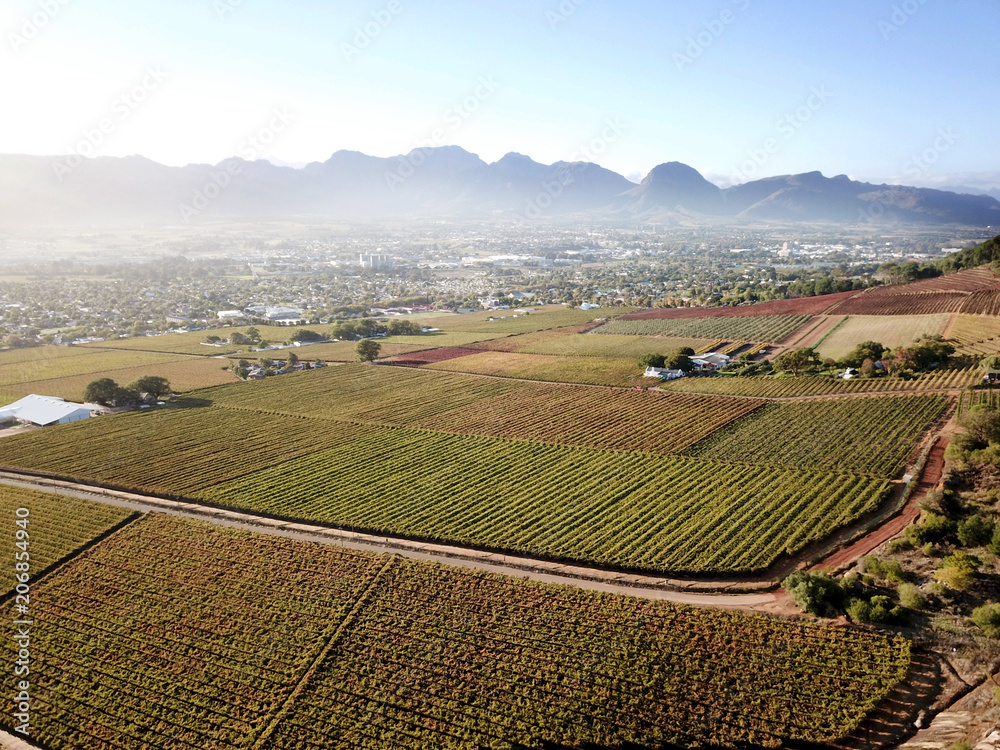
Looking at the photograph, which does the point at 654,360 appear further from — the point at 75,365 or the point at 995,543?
the point at 75,365

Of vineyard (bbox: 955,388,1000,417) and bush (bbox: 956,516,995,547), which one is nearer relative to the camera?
bush (bbox: 956,516,995,547)

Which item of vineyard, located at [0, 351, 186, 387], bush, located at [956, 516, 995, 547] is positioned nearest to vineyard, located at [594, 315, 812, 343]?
bush, located at [956, 516, 995, 547]

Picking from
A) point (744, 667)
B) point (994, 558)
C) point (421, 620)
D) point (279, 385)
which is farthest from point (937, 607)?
point (279, 385)

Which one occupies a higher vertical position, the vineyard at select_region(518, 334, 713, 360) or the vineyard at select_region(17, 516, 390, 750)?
the vineyard at select_region(518, 334, 713, 360)

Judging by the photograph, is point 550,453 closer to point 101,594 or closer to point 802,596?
point 802,596

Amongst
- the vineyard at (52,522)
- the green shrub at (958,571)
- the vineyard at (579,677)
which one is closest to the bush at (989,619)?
the green shrub at (958,571)

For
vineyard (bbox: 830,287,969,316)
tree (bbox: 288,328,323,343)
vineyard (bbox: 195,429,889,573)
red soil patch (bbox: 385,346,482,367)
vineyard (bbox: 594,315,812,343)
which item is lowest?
vineyard (bbox: 195,429,889,573)

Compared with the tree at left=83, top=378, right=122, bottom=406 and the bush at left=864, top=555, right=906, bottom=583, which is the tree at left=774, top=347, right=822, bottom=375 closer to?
the bush at left=864, top=555, right=906, bottom=583

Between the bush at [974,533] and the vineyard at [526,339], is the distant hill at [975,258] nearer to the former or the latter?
the vineyard at [526,339]
